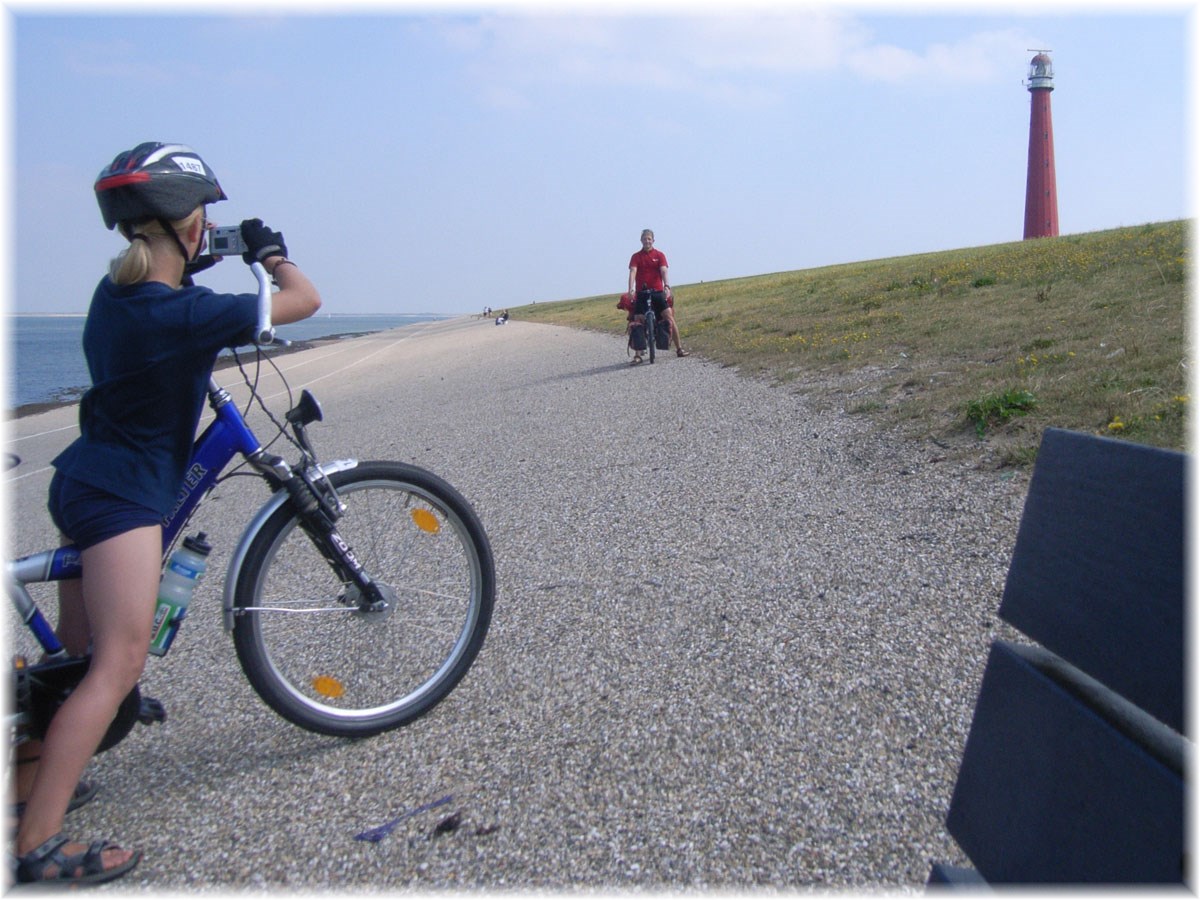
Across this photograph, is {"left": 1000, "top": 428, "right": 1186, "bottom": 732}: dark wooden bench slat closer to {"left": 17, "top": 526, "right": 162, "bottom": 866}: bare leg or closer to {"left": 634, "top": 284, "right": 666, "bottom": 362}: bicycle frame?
{"left": 17, "top": 526, "right": 162, "bottom": 866}: bare leg

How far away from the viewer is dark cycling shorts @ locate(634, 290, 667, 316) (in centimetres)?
1541

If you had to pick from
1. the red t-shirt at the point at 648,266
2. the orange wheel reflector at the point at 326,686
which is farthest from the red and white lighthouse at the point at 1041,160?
the orange wheel reflector at the point at 326,686

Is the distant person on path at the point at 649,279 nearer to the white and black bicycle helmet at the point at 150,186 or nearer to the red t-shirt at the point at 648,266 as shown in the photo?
the red t-shirt at the point at 648,266

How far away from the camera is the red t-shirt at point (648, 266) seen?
15.5 m

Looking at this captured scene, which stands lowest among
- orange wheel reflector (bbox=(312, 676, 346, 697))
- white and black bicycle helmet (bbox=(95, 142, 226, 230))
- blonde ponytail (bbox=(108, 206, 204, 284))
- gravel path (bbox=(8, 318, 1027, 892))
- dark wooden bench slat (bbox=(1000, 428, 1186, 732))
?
gravel path (bbox=(8, 318, 1027, 892))

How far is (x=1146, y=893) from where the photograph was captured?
4.95 ft

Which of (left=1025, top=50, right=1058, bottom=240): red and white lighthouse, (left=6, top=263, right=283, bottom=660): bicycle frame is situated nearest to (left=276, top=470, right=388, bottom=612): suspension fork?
(left=6, top=263, right=283, bottom=660): bicycle frame

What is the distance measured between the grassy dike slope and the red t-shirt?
1566 mm

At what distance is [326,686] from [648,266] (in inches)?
506

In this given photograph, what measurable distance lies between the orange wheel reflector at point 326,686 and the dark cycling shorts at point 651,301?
41.1 feet

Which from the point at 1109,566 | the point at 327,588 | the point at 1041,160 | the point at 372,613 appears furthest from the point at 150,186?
the point at 1041,160

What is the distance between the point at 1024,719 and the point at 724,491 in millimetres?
4434

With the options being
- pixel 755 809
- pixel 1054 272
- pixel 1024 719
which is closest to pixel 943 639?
pixel 755 809

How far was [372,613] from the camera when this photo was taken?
341 cm
